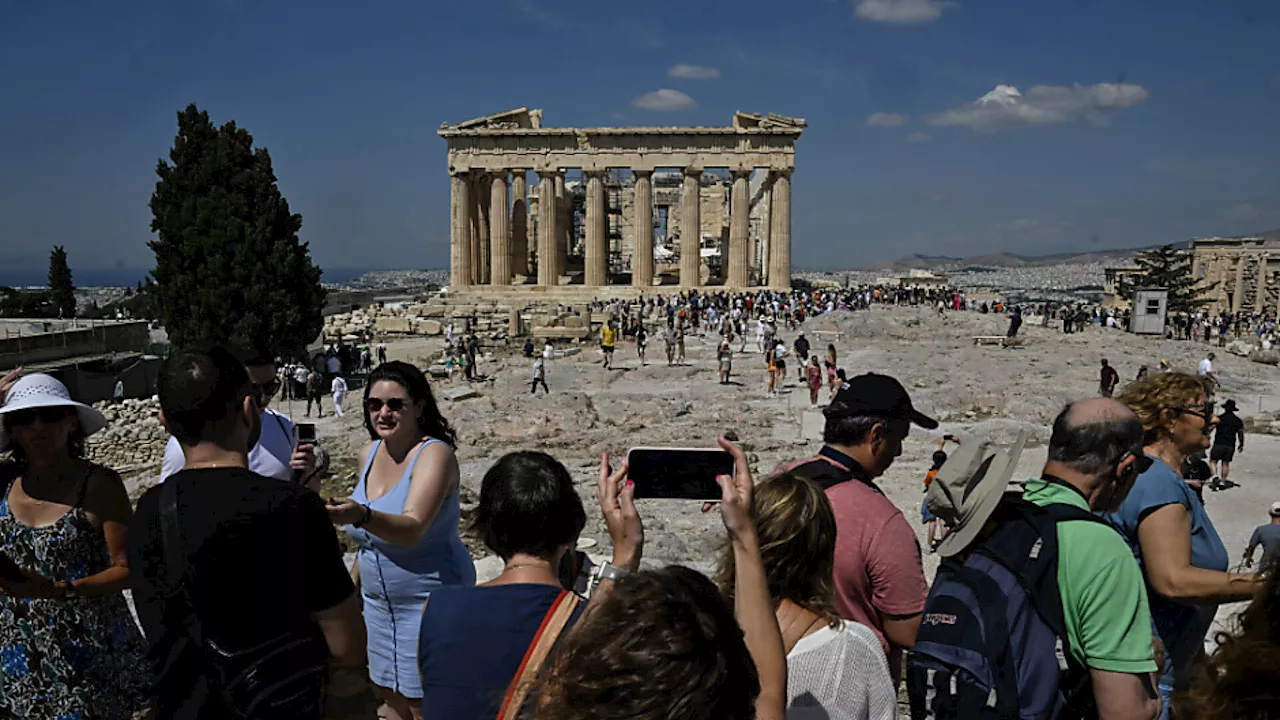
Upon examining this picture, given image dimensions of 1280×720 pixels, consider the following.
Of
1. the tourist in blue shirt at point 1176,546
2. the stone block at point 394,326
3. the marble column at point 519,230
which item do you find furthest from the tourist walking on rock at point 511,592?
the marble column at point 519,230

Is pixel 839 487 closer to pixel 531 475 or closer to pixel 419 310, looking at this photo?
pixel 531 475

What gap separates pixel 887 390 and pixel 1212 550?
5.22 ft

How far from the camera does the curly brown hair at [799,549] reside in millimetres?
2707

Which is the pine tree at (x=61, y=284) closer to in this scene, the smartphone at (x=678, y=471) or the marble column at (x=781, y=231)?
the marble column at (x=781, y=231)

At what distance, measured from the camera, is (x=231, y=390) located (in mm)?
3068

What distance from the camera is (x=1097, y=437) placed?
3172 millimetres

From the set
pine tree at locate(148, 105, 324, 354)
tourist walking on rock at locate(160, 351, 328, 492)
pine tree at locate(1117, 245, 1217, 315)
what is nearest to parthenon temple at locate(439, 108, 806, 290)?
pine tree at locate(148, 105, 324, 354)

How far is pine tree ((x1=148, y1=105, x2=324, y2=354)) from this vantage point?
89.1ft

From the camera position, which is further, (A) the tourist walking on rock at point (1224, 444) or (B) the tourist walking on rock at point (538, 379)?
(B) the tourist walking on rock at point (538, 379)

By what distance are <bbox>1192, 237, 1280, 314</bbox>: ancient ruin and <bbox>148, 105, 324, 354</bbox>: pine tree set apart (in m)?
53.0

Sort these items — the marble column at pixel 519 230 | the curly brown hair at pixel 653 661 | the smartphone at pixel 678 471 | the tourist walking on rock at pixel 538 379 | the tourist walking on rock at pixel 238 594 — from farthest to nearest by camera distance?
the marble column at pixel 519 230 < the tourist walking on rock at pixel 538 379 < the smartphone at pixel 678 471 < the tourist walking on rock at pixel 238 594 < the curly brown hair at pixel 653 661

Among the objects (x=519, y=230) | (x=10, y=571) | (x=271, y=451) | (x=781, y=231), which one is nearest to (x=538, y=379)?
(x=271, y=451)

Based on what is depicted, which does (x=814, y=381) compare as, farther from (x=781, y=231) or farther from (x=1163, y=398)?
(x=781, y=231)

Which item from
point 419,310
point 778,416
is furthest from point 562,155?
point 778,416
